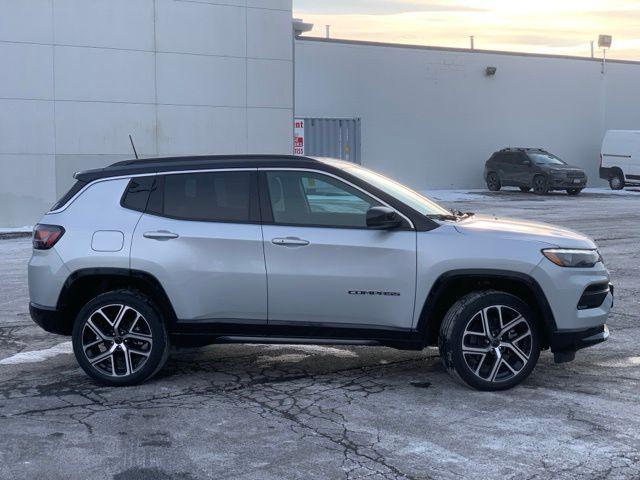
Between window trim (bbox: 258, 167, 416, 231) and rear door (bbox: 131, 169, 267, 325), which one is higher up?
window trim (bbox: 258, 167, 416, 231)

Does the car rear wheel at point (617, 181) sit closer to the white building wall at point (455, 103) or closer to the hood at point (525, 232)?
the white building wall at point (455, 103)

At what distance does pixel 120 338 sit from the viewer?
6836mm

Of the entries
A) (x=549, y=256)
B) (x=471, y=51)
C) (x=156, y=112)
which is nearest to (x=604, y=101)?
(x=471, y=51)

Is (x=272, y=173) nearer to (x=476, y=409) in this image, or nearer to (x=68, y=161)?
(x=476, y=409)

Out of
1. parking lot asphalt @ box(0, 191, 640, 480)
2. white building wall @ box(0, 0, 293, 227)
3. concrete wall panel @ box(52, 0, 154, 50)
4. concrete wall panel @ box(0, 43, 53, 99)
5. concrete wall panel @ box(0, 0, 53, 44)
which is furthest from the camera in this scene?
concrete wall panel @ box(52, 0, 154, 50)

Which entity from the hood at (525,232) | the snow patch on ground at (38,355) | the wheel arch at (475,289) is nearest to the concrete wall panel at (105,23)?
the snow patch on ground at (38,355)

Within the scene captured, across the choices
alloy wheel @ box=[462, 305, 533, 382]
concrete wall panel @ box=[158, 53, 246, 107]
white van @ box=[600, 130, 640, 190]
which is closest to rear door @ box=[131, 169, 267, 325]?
alloy wheel @ box=[462, 305, 533, 382]

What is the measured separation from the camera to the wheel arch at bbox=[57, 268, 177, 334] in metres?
6.79

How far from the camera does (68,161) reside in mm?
21516

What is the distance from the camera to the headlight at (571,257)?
653cm

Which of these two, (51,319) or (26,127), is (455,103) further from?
(51,319)

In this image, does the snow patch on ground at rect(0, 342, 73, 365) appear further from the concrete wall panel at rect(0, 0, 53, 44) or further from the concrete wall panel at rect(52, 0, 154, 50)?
the concrete wall panel at rect(52, 0, 154, 50)

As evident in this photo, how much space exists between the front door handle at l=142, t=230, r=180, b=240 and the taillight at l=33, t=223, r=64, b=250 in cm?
68

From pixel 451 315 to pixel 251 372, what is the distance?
168 centimetres
